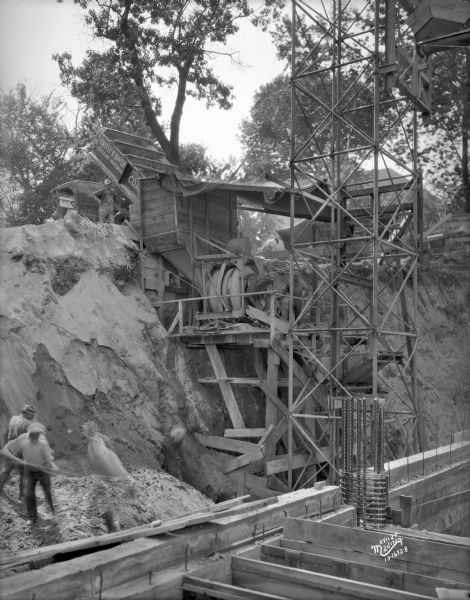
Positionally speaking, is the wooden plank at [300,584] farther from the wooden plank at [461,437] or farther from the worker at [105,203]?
the worker at [105,203]

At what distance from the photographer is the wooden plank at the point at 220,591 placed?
20.0ft

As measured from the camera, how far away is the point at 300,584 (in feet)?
21.3

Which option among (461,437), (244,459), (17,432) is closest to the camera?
(17,432)

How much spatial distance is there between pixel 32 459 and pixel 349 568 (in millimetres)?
4336

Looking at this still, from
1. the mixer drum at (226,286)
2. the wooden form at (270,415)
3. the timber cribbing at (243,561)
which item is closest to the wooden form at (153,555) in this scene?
the timber cribbing at (243,561)

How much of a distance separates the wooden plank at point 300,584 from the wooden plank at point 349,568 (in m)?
0.62

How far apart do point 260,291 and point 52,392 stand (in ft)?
17.7

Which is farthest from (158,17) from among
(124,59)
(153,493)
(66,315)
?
(153,493)

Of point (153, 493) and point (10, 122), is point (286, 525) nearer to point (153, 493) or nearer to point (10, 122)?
point (153, 493)

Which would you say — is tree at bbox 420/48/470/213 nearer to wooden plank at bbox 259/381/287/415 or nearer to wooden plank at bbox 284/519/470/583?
wooden plank at bbox 259/381/287/415

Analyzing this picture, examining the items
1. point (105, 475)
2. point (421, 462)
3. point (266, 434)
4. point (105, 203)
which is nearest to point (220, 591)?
point (105, 475)

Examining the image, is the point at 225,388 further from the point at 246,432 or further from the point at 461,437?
the point at 461,437

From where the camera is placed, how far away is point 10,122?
21.9 m

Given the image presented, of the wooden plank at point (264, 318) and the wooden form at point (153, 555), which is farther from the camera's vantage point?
the wooden plank at point (264, 318)
